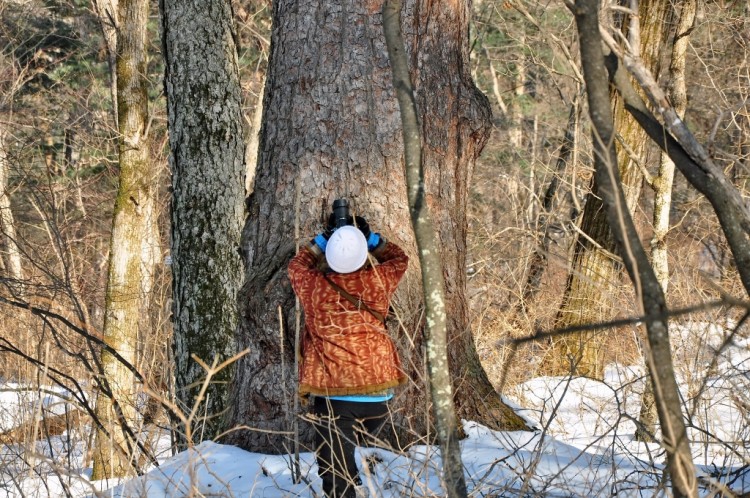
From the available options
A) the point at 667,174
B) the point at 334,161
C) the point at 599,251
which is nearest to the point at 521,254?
the point at 599,251

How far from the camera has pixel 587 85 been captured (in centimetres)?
216

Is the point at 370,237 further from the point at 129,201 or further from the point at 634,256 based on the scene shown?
the point at 129,201

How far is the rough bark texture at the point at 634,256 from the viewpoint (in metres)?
2.02

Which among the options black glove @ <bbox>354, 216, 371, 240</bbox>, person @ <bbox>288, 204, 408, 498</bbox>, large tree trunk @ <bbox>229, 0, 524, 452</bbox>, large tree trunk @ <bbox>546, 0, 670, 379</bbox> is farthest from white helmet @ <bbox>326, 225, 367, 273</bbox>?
large tree trunk @ <bbox>546, 0, 670, 379</bbox>

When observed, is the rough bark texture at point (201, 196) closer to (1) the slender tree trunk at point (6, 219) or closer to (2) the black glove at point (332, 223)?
(1) the slender tree trunk at point (6, 219)

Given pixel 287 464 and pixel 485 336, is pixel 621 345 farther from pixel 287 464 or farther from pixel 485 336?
pixel 287 464

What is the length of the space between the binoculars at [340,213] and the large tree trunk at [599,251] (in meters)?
3.97

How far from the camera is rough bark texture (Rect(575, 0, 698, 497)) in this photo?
2.02 meters

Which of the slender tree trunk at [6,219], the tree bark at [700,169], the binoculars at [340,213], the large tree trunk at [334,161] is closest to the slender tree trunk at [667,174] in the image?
the large tree trunk at [334,161]

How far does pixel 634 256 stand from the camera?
206 cm

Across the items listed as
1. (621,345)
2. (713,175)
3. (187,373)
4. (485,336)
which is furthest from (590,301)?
(713,175)

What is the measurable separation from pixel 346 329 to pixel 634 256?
1.88 m

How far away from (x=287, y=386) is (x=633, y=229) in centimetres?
224

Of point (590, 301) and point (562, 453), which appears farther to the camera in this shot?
point (590, 301)
